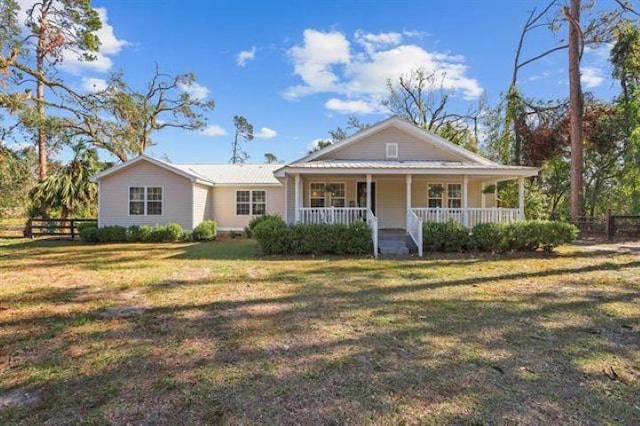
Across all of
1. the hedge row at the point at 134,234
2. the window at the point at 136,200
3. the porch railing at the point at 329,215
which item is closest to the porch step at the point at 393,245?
the porch railing at the point at 329,215

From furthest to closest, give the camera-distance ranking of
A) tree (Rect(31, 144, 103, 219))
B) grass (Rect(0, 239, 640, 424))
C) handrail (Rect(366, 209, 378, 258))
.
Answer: tree (Rect(31, 144, 103, 219))
handrail (Rect(366, 209, 378, 258))
grass (Rect(0, 239, 640, 424))

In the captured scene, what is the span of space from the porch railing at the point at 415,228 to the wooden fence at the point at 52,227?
48.9ft

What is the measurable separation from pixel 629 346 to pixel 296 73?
2683 cm

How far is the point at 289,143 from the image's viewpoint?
44.3 metres

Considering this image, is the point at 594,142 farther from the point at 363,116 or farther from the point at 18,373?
the point at 18,373

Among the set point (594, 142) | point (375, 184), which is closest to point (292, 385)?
point (375, 184)

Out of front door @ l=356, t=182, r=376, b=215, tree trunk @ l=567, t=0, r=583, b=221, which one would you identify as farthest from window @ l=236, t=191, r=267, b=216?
tree trunk @ l=567, t=0, r=583, b=221

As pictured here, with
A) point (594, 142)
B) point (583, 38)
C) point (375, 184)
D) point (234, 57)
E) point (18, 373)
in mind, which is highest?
point (234, 57)

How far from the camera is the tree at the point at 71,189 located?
18.5 meters

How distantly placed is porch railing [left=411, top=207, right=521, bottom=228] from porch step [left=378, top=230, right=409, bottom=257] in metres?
1.17

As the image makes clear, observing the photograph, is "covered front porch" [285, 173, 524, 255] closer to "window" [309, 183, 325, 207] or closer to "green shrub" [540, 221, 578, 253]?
"window" [309, 183, 325, 207]

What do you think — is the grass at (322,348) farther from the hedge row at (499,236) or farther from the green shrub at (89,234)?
the green shrub at (89,234)

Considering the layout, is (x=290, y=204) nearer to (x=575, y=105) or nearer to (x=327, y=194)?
(x=327, y=194)

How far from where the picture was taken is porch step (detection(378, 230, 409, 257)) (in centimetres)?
1170
